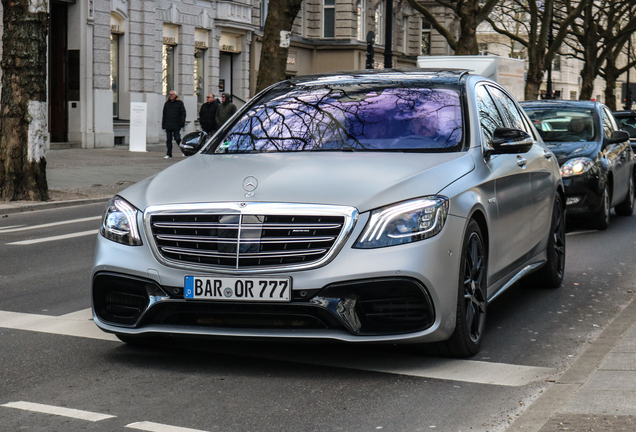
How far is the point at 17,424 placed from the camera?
166 inches

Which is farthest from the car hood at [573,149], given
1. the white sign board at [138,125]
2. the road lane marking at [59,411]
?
the white sign board at [138,125]

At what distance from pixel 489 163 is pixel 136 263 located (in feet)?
7.24

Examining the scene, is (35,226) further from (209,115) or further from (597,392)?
(209,115)

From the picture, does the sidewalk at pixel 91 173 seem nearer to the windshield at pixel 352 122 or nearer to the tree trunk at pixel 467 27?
the windshield at pixel 352 122

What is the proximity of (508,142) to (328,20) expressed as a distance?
45.6m

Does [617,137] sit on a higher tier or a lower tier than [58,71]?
lower

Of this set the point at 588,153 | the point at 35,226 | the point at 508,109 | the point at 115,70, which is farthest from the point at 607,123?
the point at 115,70

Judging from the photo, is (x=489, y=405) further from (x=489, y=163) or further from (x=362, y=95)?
→ (x=362, y=95)

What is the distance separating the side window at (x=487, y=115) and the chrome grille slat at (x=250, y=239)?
5.72 feet

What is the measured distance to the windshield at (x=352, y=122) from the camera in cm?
589

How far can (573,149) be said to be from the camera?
1209 centimetres

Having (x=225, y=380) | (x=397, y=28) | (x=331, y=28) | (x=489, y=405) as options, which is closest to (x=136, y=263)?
(x=225, y=380)

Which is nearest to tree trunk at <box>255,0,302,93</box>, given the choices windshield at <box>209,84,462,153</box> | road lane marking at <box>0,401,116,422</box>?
windshield at <box>209,84,462,153</box>

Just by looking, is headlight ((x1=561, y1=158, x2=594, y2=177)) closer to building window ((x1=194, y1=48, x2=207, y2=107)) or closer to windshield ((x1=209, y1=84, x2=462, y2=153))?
windshield ((x1=209, y1=84, x2=462, y2=153))
